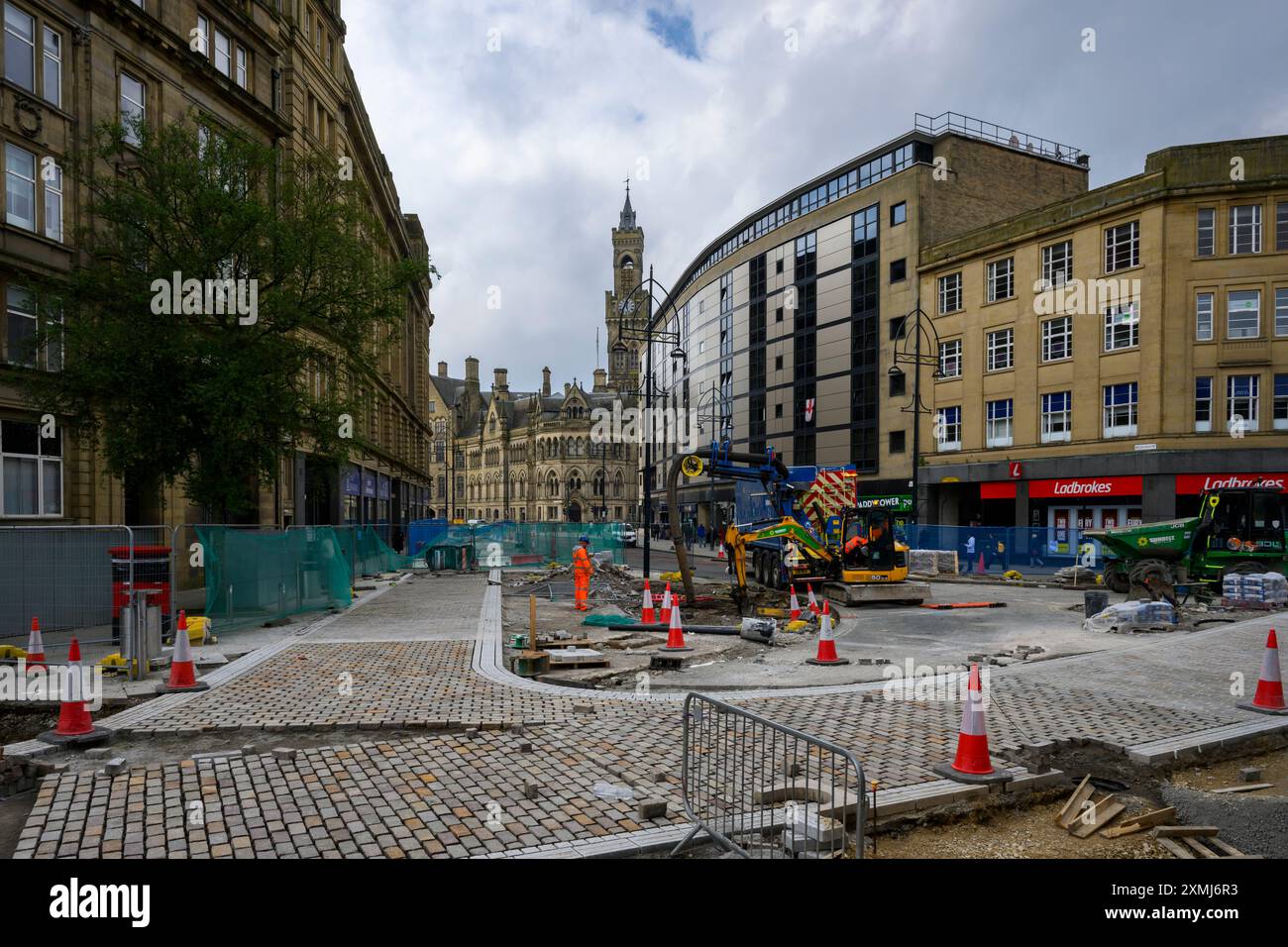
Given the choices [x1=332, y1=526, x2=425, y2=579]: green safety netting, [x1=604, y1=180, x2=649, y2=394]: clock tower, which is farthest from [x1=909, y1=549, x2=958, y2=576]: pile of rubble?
[x1=604, y1=180, x2=649, y2=394]: clock tower

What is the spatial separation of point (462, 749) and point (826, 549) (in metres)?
14.9

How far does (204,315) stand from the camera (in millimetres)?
15961

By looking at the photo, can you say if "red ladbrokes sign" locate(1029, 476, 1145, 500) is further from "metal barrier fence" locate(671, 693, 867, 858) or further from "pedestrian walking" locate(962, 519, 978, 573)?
"metal barrier fence" locate(671, 693, 867, 858)

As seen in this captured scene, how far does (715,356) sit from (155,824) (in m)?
62.1

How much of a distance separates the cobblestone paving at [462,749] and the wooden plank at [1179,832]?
1.49 m

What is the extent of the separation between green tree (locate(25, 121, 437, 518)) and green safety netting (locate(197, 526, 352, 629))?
1.54 metres

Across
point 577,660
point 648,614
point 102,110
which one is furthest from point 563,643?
point 102,110

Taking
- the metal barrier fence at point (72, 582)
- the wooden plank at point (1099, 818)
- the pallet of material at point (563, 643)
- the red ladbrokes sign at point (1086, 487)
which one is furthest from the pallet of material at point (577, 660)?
the red ladbrokes sign at point (1086, 487)

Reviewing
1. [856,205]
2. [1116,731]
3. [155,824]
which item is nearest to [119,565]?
[155,824]

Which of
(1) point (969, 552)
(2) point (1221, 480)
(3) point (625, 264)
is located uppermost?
(3) point (625, 264)

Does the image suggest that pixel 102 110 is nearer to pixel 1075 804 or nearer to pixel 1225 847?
pixel 1075 804

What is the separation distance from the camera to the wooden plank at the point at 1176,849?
188 inches

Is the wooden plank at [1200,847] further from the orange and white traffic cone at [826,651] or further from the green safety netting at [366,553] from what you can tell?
the green safety netting at [366,553]

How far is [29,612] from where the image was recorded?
12.5 meters
